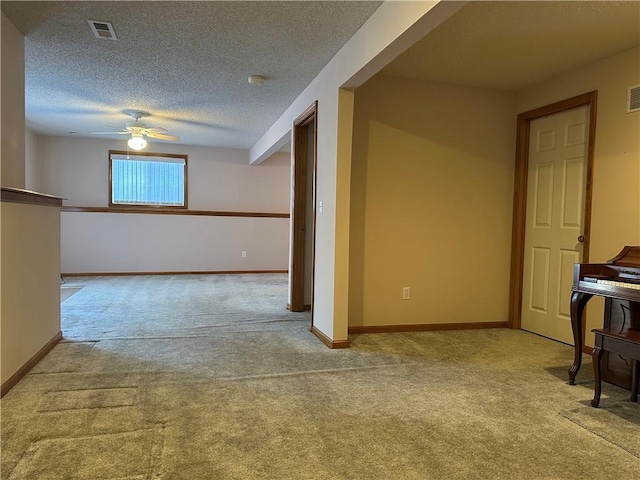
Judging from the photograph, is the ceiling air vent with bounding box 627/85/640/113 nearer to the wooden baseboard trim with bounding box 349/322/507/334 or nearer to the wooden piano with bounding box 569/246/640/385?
the wooden piano with bounding box 569/246/640/385

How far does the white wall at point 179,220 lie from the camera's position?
682 centimetres

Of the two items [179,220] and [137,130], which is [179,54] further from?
[179,220]

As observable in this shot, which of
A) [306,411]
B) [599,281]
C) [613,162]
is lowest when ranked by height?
[306,411]

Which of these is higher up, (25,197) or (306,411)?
(25,197)

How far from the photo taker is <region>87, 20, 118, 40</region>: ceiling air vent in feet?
8.79

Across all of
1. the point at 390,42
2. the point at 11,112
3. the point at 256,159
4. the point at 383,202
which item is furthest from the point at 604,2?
the point at 256,159

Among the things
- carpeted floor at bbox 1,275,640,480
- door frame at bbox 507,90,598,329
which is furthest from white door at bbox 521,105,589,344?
carpeted floor at bbox 1,275,640,480

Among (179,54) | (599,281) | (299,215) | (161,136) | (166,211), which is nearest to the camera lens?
(599,281)

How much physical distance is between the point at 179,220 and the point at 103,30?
15.6 feet

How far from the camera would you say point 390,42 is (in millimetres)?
2312

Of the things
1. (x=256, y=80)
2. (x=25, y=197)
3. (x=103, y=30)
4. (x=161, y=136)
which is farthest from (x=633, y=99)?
(x=161, y=136)

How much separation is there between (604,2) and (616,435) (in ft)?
7.58

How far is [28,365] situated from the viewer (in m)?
2.55

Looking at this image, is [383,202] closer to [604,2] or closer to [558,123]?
[558,123]
